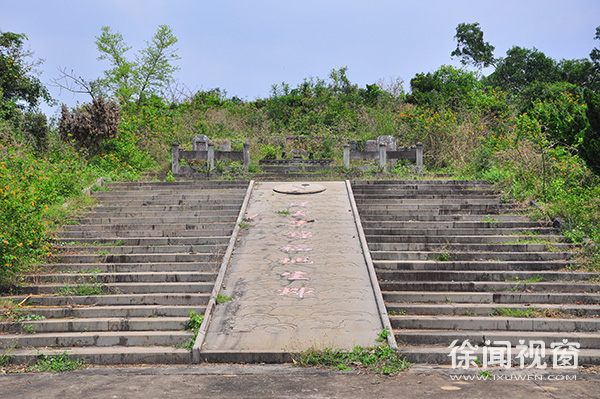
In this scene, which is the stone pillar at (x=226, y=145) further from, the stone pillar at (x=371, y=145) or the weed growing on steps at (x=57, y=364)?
the weed growing on steps at (x=57, y=364)

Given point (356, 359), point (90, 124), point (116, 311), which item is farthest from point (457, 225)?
point (90, 124)

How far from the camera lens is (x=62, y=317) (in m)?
7.80

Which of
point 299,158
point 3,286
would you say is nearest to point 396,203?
point 299,158

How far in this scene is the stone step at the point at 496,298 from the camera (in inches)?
317

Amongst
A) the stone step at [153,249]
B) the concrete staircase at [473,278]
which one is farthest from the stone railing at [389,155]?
the stone step at [153,249]

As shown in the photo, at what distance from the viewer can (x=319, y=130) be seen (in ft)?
74.1

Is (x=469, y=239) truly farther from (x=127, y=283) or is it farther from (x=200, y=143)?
(x=200, y=143)

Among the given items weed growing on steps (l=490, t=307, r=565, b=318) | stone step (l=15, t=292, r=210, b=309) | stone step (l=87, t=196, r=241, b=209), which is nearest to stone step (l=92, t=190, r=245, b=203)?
stone step (l=87, t=196, r=241, b=209)

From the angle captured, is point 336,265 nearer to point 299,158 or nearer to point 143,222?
point 143,222

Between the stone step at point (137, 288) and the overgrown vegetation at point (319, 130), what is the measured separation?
510 mm

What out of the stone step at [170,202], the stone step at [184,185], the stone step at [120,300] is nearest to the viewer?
the stone step at [120,300]

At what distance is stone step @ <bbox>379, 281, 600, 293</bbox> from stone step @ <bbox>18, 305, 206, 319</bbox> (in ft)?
10.7

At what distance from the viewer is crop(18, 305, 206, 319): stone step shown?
7738mm

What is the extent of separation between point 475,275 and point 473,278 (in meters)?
0.06
